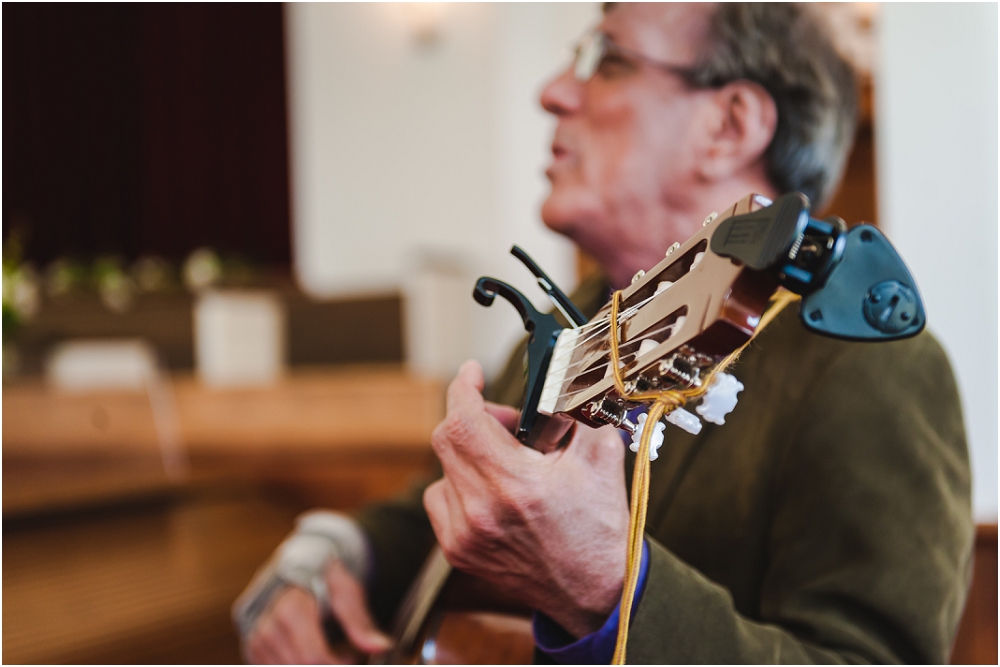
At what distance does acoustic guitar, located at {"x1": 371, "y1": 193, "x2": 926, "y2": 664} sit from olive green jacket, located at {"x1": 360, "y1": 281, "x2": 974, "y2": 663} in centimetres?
12

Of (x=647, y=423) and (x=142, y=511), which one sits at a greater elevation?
(x=647, y=423)

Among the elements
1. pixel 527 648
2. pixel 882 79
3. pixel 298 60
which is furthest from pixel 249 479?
pixel 298 60

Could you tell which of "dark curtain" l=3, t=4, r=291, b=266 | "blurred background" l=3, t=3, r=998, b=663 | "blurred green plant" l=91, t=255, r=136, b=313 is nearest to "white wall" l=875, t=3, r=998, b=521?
"blurred background" l=3, t=3, r=998, b=663

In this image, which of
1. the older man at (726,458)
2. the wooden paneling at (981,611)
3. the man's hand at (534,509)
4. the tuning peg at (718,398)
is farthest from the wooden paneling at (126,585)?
the wooden paneling at (981,611)

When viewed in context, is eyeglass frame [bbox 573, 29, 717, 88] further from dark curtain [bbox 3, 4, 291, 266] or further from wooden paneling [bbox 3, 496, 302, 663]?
dark curtain [bbox 3, 4, 291, 266]

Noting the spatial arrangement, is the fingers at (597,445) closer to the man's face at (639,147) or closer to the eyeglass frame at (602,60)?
the man's face at (639,147)

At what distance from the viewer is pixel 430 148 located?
415cm

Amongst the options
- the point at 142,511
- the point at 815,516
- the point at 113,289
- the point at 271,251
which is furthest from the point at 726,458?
the point at 271,251

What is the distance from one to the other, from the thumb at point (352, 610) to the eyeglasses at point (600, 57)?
0.70m

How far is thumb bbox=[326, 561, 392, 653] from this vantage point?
954 millimetres

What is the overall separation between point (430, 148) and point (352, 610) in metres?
3.42

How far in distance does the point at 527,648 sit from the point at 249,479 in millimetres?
1762

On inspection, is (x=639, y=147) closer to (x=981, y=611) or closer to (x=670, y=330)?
(x=670, y=330)

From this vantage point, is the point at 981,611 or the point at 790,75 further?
the point at 981,611
